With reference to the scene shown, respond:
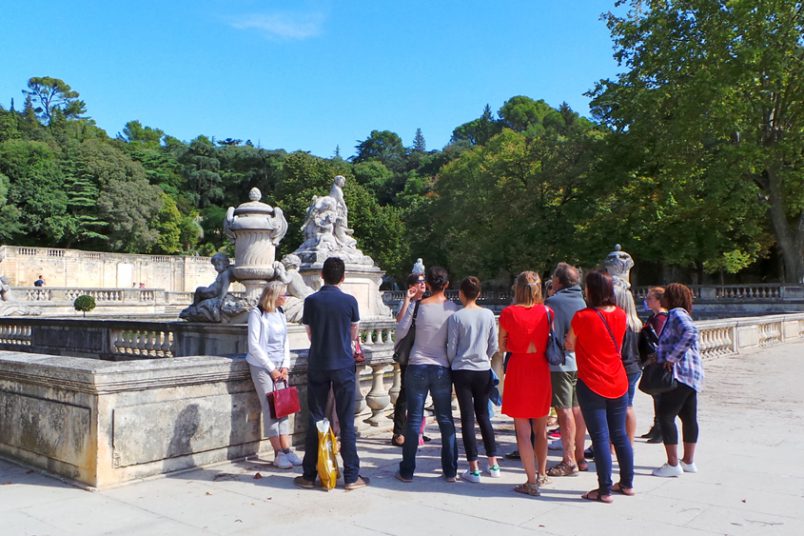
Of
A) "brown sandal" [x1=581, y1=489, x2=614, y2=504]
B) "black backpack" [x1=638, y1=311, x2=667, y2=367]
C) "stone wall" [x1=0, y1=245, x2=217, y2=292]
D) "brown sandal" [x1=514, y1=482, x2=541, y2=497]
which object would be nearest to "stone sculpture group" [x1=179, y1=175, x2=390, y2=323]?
"black backpack" [x1=638, y1=311, x2=667, y2=367]

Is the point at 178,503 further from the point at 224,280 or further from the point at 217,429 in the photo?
the point at 224,280

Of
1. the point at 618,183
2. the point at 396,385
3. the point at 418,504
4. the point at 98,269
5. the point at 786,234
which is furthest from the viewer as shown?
the point at 98,269

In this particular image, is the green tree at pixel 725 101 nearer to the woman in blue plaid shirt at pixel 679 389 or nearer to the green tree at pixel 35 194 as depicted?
the woman in blue plaid shirt at pixel 679 389

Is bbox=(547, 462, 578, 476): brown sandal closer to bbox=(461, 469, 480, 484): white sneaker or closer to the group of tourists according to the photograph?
the group of tourists

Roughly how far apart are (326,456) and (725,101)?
84.6 feet

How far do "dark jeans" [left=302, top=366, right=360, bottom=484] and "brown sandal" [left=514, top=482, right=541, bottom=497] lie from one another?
124 cm

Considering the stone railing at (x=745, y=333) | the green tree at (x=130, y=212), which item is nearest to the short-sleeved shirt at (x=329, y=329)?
the stone railing at (x=745, y=333)

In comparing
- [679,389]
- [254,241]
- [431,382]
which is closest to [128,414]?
[431,382]

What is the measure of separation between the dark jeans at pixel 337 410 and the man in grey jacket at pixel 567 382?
5.60 ft

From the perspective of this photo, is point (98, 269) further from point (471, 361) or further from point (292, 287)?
point (471, 361)

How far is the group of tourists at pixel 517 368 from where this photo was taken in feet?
16.6

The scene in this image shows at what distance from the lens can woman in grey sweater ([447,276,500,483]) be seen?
534 centimetres

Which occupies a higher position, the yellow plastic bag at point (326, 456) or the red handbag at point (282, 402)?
the red handbag at point (282, 402)

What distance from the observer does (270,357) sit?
19.0 ft
